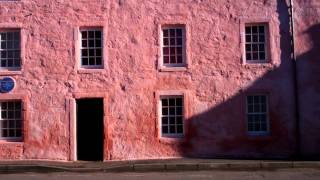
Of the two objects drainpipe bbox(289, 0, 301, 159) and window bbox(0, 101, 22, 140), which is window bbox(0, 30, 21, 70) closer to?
window bbox(0, 101, 22, 140)

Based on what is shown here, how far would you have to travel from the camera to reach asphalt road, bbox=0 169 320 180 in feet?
51.4

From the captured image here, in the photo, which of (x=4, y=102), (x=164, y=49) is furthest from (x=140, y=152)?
(x=4, y=102)

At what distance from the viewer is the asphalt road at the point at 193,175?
15.7m

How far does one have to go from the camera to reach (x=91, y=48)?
21250 millimetres

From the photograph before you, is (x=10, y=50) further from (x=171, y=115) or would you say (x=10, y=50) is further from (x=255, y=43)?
(x=255, y=43)

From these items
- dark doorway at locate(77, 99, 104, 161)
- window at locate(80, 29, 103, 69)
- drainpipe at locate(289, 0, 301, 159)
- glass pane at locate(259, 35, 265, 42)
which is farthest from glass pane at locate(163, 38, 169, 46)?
drainpipe at locate(289, 0, 301, 159)

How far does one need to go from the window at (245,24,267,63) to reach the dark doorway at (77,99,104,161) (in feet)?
19.1

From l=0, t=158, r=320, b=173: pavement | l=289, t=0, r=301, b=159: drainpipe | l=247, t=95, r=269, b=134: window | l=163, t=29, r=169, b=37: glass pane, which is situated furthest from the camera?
l=163, t=29, r=169, b=37: glass pane

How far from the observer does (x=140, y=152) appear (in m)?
20.7

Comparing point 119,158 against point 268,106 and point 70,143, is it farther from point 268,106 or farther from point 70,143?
point 268,106

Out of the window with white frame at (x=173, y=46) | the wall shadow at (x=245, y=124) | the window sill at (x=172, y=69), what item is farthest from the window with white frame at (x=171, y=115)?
the window with white frame at (x=173, y=46)

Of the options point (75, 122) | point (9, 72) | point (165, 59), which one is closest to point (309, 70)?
point (165, 59)

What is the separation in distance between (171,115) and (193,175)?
15.9 feet

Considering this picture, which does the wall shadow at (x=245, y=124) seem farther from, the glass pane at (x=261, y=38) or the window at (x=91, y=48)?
the window at (x=91, y=48)
